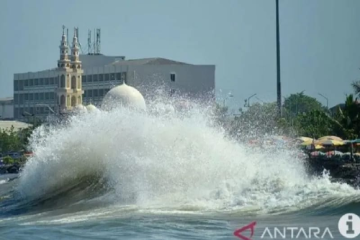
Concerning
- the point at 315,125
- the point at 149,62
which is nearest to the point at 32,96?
the point at 149,62

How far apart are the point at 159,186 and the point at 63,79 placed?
317 ft

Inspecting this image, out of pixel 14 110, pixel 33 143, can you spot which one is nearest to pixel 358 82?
pixel 33 143

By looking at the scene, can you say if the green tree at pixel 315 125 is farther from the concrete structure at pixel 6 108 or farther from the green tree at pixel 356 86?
the concrete structure at pixel 6 108

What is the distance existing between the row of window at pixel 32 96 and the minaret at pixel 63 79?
16582 millimetres

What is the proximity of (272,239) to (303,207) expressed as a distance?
5.73 m

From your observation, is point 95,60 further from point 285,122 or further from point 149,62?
point 285,122

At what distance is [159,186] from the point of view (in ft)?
101

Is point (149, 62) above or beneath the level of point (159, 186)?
above

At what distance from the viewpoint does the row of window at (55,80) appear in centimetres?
13975

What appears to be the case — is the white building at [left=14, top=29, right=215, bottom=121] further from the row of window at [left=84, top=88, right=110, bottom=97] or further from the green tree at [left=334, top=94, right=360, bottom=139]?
the green tree at [left=334, top=94, right=360, bottom=139]

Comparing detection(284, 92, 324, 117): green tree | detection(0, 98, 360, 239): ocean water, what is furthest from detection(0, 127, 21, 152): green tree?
detection(0, 98, 360, 239): ocean water

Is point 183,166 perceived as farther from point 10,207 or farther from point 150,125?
point 10,207

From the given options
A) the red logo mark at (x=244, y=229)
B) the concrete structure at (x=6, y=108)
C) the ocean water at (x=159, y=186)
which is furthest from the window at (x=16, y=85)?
the red logo mark at (x=244, y=229)

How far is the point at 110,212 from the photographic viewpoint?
2803 cm
